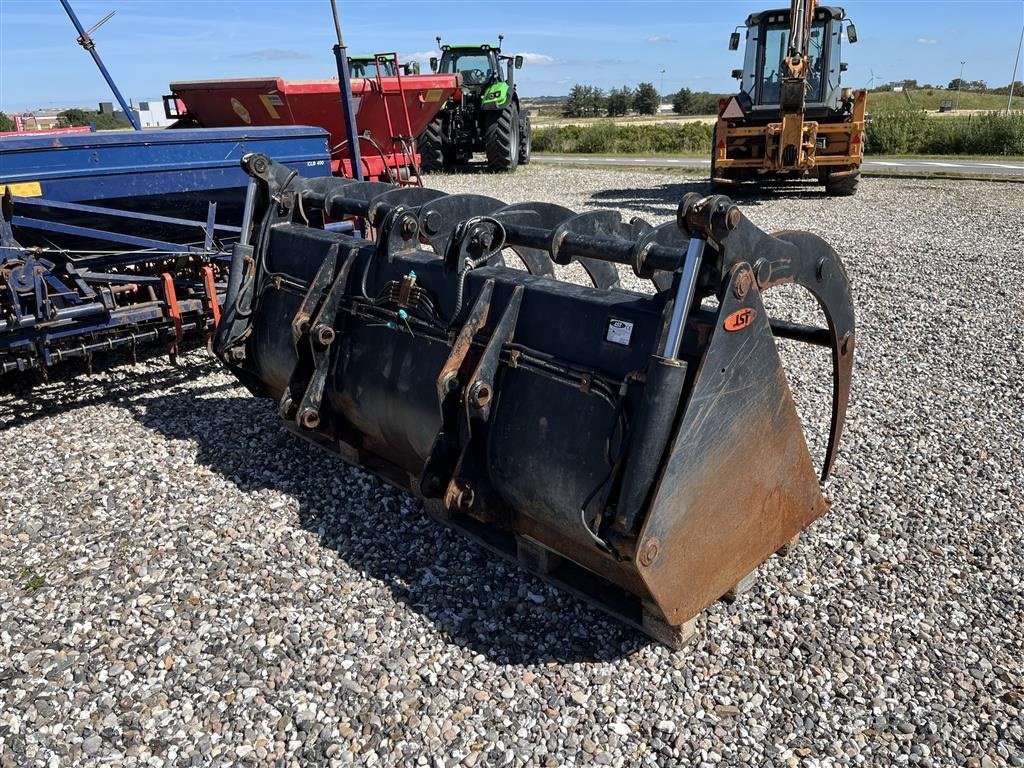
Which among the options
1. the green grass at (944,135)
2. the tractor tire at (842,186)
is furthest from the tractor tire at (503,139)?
the green grass at (944,135)

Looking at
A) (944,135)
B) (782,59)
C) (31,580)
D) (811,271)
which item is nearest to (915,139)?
(944,135)

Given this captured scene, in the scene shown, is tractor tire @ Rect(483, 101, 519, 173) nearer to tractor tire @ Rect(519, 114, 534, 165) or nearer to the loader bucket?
tractor tire @ Rect(519, 114, 534, 165)

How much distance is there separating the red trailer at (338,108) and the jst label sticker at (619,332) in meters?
6.78

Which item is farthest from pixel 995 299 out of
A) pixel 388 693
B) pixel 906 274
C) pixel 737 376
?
pixel 388 693

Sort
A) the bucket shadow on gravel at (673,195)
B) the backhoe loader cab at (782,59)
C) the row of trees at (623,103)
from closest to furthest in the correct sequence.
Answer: the backhoe loader cab at (782,59)
the bucket shadow on gravel at (673,195)
the row of trees at (623,103)

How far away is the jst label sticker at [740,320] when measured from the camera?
8.66 feet

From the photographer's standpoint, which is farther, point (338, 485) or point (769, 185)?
point (769, 185)

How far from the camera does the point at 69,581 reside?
356 cm

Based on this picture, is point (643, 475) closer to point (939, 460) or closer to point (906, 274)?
point (939, 460)

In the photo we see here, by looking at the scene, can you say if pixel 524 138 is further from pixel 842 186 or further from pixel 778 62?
pixel 842 186

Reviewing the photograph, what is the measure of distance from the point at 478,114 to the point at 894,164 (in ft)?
32.9

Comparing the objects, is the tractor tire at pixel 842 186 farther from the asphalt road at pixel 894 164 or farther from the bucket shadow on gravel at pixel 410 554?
the bucket shadow on gravel at pixel 410 554

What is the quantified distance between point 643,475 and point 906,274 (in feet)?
23.7

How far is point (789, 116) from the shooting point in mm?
13484
